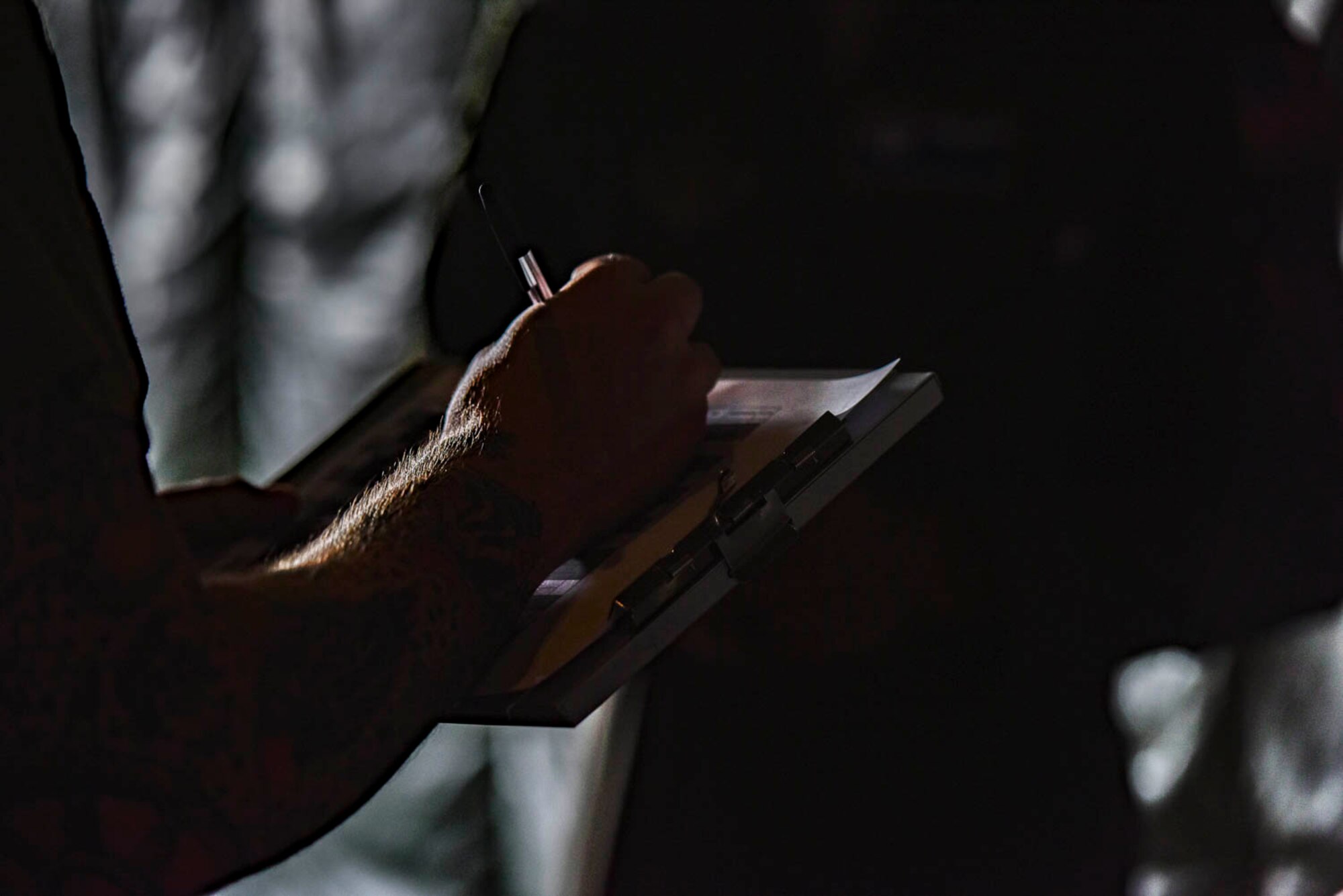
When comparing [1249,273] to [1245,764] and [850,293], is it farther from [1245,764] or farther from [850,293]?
[1245,764]

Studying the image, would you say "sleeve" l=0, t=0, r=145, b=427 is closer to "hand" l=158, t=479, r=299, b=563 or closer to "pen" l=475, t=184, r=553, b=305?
"hand" l=158, t=479, r=299, b=563

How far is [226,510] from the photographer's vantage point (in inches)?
22.9

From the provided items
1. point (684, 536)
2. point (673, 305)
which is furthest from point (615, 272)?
point (684, 536)

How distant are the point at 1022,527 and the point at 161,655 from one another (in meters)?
0.59

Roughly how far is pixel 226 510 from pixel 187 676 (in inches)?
4.3

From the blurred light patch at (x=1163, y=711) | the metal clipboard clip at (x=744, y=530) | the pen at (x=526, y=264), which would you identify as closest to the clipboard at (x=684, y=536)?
the metal clipboard clip at (x=744, y=530)

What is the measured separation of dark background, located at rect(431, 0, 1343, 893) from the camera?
2.72 ft

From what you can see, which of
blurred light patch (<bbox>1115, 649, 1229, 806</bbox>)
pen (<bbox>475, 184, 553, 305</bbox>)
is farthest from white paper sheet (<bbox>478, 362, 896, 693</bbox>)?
blurred light patch (<bbox>1115, 649, 1229, 806</bbox>)

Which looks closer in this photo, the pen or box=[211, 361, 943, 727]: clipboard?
box=[211, 361, 943, 727]: clipboard

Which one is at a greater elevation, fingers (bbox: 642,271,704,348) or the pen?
the pen

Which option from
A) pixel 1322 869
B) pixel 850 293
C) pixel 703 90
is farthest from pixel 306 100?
pixel 1322 869

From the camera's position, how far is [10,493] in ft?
1.49

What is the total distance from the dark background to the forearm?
43cm

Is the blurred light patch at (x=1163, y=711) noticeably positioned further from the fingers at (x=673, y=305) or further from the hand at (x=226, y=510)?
the hand at (x=226, y=510)
